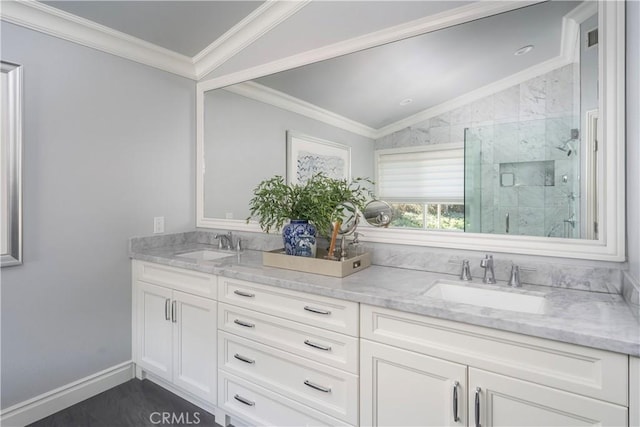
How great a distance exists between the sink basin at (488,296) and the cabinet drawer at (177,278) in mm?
1167

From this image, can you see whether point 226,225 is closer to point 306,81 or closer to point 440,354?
point 306,81

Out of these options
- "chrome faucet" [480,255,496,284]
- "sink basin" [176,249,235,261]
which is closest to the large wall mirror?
"chrome faucet" [480,255,496,284]

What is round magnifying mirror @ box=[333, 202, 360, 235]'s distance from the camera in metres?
1.80

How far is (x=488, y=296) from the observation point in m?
1.45

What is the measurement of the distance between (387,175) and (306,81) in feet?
2.81

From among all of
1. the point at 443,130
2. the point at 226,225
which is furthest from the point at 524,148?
the point at 226,225

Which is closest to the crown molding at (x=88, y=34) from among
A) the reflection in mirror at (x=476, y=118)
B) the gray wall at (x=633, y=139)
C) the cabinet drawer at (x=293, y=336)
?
the reflection in mirror at (x=476, y=118)

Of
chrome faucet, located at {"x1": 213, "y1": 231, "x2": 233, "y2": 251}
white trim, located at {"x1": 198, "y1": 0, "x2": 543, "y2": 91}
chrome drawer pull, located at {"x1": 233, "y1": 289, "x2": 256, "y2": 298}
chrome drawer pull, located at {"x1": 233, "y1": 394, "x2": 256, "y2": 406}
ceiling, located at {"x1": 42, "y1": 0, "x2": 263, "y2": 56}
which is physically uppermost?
ceiling, located at {"x1": 42, "y1": 0, "x2": 263, "y2": 56}

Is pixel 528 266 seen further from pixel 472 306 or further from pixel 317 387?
pixel 317 387

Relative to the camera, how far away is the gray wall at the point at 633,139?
1.15m

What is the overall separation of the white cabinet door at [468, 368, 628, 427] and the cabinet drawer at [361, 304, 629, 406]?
0.02 meters

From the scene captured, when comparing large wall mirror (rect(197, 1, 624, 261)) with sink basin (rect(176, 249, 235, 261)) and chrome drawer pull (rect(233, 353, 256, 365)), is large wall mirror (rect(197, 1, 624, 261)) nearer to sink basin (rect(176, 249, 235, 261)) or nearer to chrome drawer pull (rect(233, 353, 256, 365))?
chrome drawer pull (rect(233, 353, 256, 365))

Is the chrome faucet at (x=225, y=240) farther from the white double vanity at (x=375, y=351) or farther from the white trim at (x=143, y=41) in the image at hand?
the white trim at (x=143, y=41)

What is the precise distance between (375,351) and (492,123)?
3.79 ft
